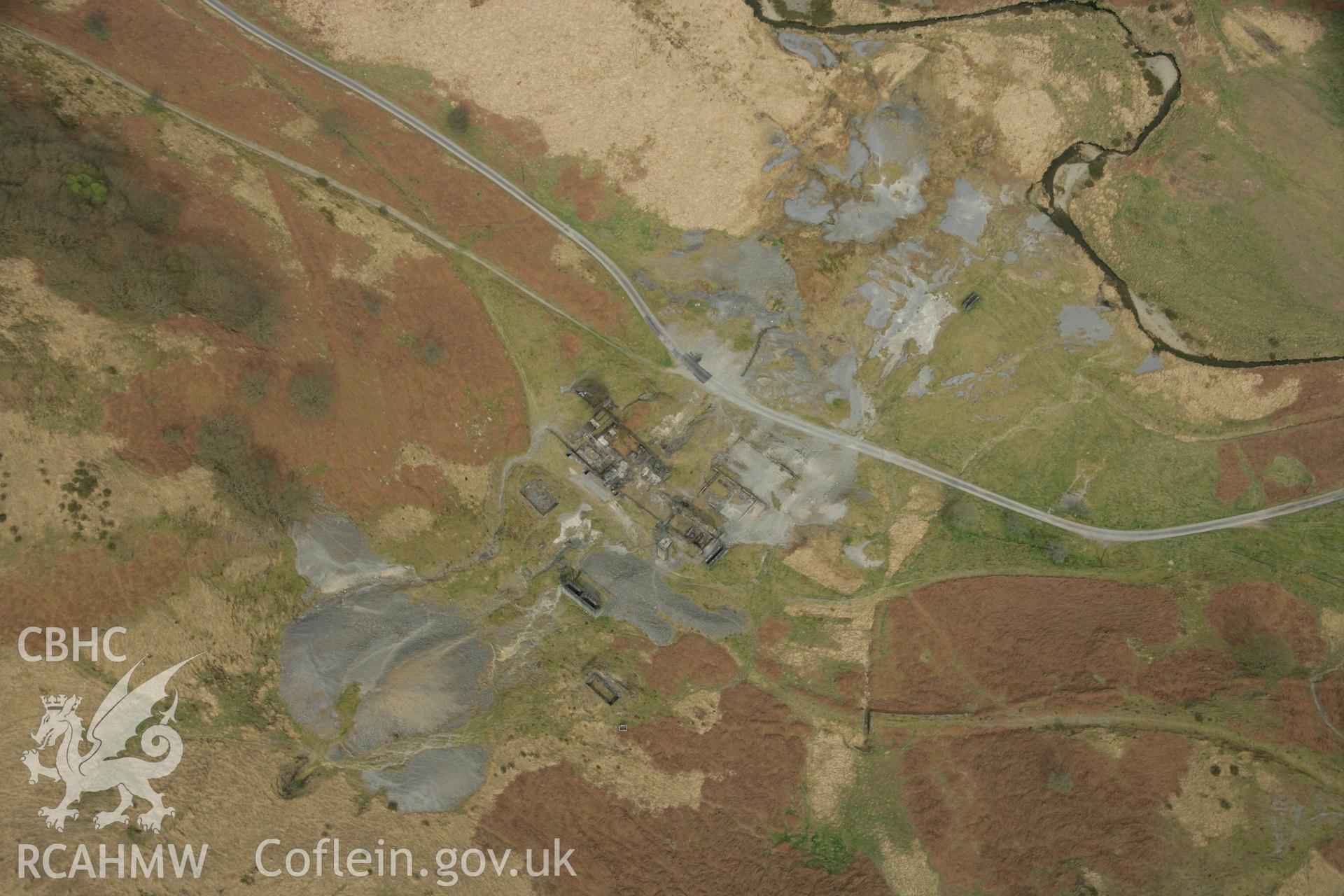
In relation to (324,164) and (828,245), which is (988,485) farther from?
(324,164)

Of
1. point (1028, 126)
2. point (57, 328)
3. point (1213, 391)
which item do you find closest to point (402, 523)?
point (57, 328)

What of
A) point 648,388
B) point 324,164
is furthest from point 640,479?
point 324,164

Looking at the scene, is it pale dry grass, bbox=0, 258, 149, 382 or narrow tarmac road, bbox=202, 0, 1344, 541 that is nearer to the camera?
pale dry grass, bbox=0, 258, 149, 382

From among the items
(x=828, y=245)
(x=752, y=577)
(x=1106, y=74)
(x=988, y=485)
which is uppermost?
(x=1106, y=74)

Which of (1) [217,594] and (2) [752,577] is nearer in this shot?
(1) [217,594]

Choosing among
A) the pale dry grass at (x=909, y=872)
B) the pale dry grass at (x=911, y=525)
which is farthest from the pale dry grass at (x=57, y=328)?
the pale dry grass at (x=909, y=872)

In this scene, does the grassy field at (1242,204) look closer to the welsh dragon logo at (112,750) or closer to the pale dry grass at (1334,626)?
the pale dry grass at (1334,626)

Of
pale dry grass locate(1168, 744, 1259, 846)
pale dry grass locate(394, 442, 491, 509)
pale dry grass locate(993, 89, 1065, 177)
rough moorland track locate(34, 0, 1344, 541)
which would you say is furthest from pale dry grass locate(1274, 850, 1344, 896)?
pale dry grass locate(394, 442, 491, 509)

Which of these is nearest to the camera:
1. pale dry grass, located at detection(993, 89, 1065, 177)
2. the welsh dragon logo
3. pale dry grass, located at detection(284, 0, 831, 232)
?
the welsh dragon logo

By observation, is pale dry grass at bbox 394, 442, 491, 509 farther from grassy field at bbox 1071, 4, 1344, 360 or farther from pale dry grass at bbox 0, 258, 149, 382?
grassy field at bbox 1071, 4, 1344, 360
